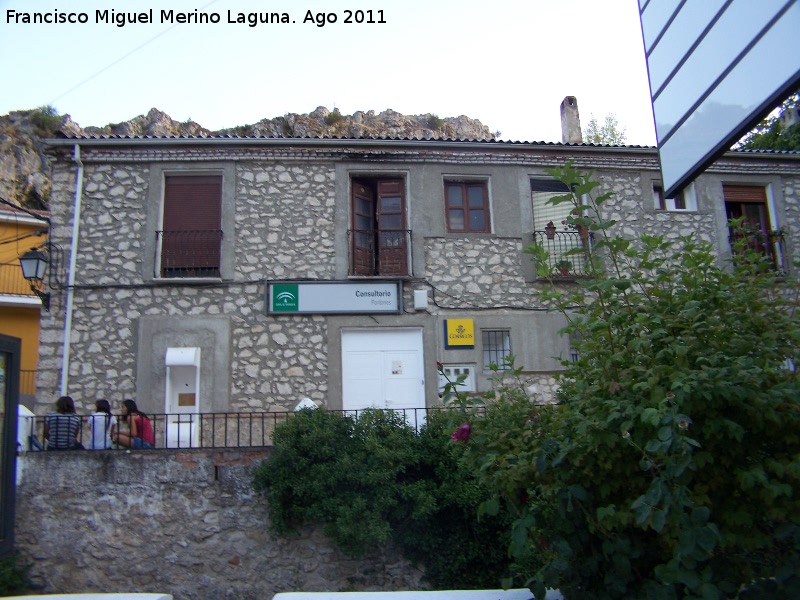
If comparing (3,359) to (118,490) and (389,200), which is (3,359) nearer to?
(118,490)

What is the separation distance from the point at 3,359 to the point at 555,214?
9164 mm

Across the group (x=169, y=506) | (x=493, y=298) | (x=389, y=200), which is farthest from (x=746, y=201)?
(x=169, y=506)

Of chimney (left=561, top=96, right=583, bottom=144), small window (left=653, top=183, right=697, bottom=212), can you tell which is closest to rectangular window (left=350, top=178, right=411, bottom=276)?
small window (left=653, top=183, right=697, bottom=212)

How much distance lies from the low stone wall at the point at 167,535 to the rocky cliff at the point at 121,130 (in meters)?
16.6

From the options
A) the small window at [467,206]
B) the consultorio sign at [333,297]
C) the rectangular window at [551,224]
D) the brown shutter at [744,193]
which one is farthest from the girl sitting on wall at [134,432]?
the brown shutter at [744,193]

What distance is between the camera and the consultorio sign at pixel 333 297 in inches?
430

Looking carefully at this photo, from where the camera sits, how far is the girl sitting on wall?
331 inches

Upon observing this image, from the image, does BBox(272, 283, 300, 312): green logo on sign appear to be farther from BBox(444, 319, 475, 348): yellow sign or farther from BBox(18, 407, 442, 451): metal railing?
BBox(444, 319, 475, 348): yellow sign

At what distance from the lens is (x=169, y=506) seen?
7953 mm

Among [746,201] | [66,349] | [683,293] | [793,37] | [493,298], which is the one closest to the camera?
[683,293]

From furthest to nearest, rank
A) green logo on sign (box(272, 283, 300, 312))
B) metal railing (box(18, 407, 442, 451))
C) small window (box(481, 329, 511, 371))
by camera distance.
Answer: small window (box(481, 329, 511, 371))
green logo on sign (box(272, 283, 300, 312))
metal railing (box(18, 407, 442, 451))

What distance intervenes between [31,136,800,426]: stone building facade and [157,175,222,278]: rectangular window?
5cm

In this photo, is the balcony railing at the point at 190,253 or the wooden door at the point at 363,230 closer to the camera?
the balcony railing at the point at 190,253

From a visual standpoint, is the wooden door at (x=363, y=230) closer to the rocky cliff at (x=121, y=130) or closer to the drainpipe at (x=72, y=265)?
the drainpipe at (x=72, y=265)
